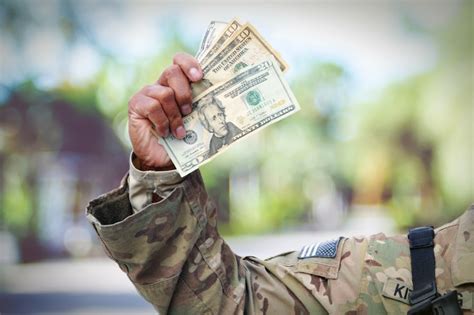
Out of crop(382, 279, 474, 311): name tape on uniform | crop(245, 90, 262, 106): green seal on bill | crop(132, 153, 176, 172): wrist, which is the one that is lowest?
crop(382, 279, 474, 311): name tape on uniform

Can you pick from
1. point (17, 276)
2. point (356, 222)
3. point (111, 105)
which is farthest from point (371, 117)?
point (17, 276)

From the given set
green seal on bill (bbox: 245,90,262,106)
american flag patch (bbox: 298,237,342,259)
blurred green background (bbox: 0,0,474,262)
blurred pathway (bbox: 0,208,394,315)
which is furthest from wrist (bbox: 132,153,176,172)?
blurred pathway (bbox: 0,208,394,315)

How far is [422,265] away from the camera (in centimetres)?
199

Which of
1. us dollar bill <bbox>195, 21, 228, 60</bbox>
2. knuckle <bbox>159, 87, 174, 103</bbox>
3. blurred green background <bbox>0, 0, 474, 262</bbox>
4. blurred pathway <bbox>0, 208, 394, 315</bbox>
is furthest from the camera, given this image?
blurred green background <bbox>0, 0, 474, 262</bbox>

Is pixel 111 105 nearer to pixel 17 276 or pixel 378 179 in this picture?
pixel 17 276

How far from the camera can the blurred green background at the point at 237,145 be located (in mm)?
6371

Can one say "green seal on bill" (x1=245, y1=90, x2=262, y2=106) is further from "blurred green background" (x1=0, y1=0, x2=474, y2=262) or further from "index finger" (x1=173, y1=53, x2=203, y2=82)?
"blurred green background" (x1=0, y1=0, x2=474, y2=262)

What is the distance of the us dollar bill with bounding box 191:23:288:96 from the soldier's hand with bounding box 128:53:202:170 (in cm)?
5

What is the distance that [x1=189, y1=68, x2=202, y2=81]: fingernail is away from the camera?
1.91 m

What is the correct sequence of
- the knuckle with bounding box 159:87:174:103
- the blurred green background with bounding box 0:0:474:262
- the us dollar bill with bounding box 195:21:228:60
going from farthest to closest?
the blurred green background with bounding box 0:0:474:262, the us dollar bill with bounding box 195:21:228:60, the knuckle with bounding box 159:87:174:103

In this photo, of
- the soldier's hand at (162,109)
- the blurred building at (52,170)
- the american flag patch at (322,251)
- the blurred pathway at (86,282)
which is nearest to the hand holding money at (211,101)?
the soldier's hand at (162,109)

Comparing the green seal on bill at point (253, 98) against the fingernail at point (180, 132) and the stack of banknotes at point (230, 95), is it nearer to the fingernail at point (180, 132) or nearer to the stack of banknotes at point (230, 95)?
the stack of banknotes at point (230, 95)

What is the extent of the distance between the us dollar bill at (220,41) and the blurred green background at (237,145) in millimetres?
4254

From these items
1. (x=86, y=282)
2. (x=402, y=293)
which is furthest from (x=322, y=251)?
(x=86, y=282)
